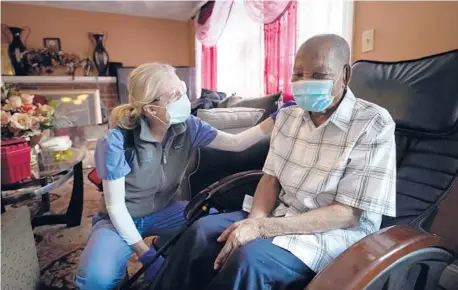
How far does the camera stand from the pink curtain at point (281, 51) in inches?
90.4

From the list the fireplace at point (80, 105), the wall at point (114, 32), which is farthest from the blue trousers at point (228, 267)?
the wall at point (114, 32)

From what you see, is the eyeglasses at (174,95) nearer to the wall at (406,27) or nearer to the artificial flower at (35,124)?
the artificial flower at (35,124)

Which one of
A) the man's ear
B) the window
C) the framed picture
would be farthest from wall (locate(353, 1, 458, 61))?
the framed picture

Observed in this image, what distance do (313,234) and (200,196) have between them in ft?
1.45

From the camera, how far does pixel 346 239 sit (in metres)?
0.81

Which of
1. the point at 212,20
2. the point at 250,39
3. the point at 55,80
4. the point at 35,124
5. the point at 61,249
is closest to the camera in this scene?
the point at 35,124

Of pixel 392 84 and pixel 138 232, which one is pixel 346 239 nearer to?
pixel 392 84

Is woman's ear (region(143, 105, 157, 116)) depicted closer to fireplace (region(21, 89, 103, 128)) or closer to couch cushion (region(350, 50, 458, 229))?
couch cushion (region(350, 50, 458, 229))

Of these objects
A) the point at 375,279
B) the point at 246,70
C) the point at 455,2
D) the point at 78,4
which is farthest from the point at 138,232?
the point at 78,4

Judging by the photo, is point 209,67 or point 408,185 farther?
point 209,67

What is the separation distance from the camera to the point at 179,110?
1199 mm

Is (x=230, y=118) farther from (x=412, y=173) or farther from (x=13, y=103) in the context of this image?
(x=13, y=103)

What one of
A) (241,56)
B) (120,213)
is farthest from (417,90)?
(241,56)

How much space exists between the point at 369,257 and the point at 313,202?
293 mm
